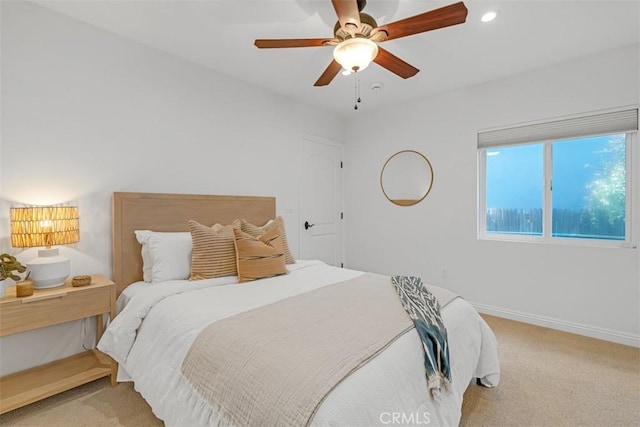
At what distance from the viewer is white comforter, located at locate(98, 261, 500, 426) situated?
1.05m

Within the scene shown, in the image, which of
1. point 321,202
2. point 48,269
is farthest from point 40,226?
point 321,202

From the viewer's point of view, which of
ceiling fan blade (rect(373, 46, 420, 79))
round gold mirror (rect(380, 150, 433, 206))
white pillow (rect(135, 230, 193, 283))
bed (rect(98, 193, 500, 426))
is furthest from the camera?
round gold mirror (rect(380, 150, 433, 206))

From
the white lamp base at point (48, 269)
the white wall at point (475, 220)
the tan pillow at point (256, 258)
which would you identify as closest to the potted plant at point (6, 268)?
the white lamp base at point (48, 269)

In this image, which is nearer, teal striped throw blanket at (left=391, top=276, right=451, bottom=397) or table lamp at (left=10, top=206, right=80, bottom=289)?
teal striped throw blanket at (left=391, top=276, right=451, bottom=397)

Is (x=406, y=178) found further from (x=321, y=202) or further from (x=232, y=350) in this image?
(x=232, y=350)

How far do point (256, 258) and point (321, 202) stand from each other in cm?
202

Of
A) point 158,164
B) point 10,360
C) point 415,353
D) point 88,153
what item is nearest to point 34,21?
point 88,153

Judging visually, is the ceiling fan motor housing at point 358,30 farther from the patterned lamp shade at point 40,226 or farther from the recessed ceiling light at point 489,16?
the patterned lamp shade at point 40,226

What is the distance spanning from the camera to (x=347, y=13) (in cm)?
157

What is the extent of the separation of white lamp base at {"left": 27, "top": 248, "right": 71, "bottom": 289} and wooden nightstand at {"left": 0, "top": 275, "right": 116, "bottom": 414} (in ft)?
0.15

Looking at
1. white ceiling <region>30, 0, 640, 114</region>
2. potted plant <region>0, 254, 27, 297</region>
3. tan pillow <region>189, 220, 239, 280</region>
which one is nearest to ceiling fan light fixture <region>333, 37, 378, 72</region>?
white ceiling <region>30, 0, 640, 114</region>

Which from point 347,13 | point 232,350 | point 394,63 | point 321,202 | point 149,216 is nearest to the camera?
point 232,350

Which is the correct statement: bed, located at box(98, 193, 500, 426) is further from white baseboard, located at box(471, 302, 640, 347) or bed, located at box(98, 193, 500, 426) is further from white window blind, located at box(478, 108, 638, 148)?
white window blind, located at box(478, 108, 638, 148)

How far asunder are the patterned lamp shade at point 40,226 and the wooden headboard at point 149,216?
0.37 m
